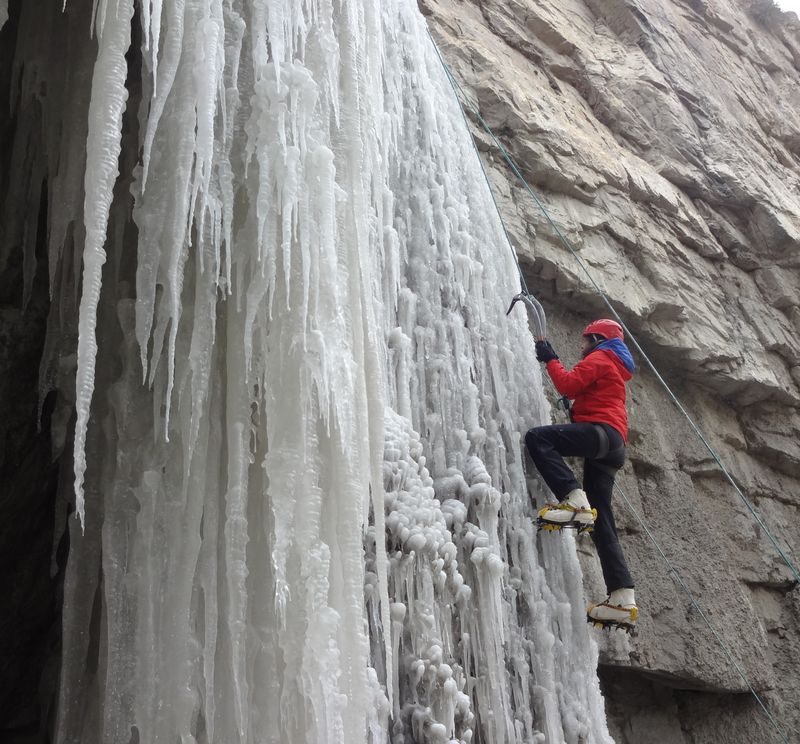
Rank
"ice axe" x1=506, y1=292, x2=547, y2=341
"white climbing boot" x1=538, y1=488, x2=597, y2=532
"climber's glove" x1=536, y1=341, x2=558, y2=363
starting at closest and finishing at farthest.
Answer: "white climbing boot" x1=538, y1=488, x2=597, y2=532
"climber's glove" x1=536, y1=341, x2=558, y2=363
"ice axe" x1=506, y1=292, x2=547, y2=341

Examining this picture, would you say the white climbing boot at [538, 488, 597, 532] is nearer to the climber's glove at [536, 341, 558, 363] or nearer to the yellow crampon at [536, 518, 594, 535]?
the yellow crampon at [536, 518, 594, 535]

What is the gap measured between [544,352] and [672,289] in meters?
1.98

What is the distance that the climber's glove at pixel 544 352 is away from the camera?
155 inches

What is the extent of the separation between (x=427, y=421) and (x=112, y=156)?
1981 mm

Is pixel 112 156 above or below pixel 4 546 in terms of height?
above

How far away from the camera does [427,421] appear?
3684mm

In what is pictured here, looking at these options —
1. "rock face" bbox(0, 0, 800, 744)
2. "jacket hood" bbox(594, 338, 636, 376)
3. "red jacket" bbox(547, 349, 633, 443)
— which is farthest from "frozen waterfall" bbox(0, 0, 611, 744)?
"jacket hood" bbox(594, 338, 636, 376)

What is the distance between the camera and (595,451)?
3.71 metres

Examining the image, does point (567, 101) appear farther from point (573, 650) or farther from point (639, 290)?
point (573, 650)

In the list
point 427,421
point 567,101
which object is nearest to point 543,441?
point 427,421

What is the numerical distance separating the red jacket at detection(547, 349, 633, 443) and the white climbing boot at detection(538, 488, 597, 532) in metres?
0.39

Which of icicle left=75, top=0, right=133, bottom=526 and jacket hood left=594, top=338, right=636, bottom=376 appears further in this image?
jacket hood left=594, top=338, right=636, bottom=376

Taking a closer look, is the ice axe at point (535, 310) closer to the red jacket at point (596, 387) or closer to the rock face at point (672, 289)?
the red jacket at point (596, 387)

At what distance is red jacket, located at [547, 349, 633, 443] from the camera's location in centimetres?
377
